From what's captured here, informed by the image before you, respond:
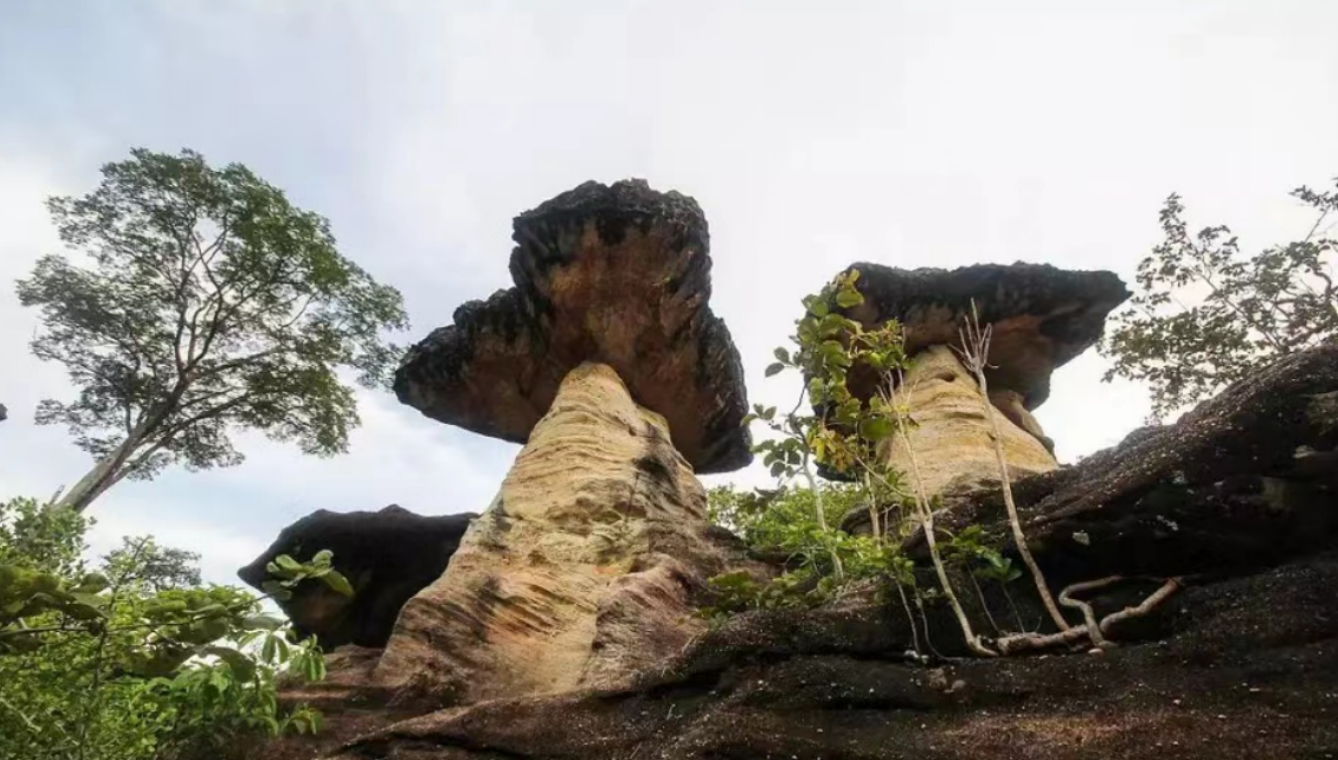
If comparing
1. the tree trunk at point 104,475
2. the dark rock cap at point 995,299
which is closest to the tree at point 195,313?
the tree trunk at point 104,475

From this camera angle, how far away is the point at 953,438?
11484 mm

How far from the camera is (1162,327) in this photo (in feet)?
50.6

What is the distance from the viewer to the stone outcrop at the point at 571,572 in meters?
7.25

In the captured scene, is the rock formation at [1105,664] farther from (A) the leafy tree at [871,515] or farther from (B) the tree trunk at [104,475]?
(B) the tree trunk at [104,475]

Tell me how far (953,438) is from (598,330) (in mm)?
5742

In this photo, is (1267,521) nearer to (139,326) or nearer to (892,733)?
(892,733)

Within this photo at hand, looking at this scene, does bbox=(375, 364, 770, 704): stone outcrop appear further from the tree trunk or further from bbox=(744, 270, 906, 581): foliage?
the tree trunk

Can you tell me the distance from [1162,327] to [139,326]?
19.6 meters

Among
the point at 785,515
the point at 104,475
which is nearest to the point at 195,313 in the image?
the point at 104,475

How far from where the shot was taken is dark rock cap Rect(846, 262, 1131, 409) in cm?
1380

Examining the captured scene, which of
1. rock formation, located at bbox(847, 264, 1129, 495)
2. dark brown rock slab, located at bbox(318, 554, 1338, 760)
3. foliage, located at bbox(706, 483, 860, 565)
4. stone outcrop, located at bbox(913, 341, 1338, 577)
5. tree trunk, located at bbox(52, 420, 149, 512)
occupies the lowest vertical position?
dark brown rock slab, located at bbox(318, 554, 1338, 760)

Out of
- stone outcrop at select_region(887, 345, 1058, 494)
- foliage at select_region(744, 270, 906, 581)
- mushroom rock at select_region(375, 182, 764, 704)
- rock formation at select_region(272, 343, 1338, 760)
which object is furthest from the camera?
stone outcrop at select_region(887, 345, 1058, 494)

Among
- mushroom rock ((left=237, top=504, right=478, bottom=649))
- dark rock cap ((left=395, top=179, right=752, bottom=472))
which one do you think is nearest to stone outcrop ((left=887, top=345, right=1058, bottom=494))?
dark rock cap ((left=395, top=179, right=752, bottom=472))

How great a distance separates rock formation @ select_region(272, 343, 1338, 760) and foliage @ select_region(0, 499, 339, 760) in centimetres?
109
